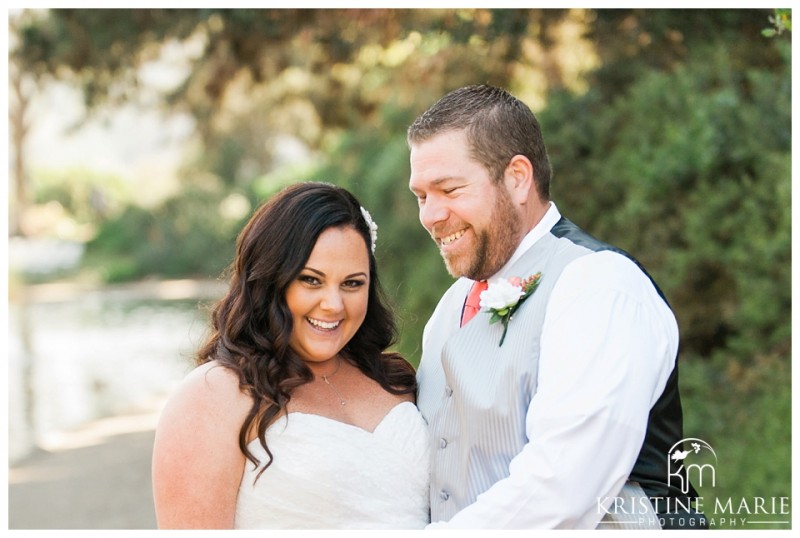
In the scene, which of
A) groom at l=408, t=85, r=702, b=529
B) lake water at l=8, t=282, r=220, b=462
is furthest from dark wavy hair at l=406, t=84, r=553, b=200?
lake water at l=8, t=282, r=220, b=462

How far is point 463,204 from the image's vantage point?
2.89 meters

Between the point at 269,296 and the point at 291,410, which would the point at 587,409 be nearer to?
the point at 291,410

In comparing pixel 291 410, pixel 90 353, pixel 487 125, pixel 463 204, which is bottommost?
pixel 90 353

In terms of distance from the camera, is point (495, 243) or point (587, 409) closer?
point (587, 409)

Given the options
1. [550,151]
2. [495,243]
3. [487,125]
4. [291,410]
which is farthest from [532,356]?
[550,151]

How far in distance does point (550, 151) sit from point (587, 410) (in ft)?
21.1

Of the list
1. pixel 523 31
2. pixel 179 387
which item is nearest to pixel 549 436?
pixel 179 387

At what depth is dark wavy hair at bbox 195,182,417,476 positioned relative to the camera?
3.05 meters

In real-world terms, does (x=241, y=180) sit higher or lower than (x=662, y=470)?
lower

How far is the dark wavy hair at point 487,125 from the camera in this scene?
2877 millimetres

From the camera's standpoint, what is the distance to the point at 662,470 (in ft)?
8.84

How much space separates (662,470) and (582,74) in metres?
6.75

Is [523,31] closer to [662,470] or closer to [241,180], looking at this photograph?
[662,470]

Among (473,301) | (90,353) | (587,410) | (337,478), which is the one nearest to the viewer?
(587,410)
